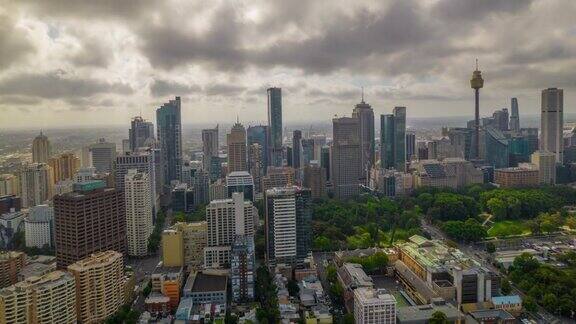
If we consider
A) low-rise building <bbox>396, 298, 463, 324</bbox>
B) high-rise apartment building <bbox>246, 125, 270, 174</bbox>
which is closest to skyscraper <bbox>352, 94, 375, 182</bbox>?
high-rise apartment building <bbox>246, 125, 270, 174</bbox>

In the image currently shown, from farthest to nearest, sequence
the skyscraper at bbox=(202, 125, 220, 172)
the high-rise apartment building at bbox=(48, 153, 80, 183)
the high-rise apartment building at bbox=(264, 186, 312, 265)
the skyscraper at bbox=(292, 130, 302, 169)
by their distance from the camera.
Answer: the skyscraper at bbox=(292, 130, 302, 169) < the skyscraper at bbox=(202, 125, 220, 172) < the high-rise apartment building at bbox=(48, 153, 80, 183) < the high-rise apartment building at bbox=(264, 186, 312, 265)

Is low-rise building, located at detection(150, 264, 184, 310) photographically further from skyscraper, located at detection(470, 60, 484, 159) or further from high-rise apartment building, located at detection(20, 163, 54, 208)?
skyscraper, located at detection(470, 60, 484, 159)

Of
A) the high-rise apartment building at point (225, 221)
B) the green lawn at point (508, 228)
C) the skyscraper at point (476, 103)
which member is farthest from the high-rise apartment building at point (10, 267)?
the skyscraper at point (476, 103)

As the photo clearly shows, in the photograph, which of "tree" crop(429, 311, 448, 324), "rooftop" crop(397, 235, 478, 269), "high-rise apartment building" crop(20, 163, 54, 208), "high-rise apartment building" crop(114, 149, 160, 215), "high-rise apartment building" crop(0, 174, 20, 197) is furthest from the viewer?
"high-rise apartment building" crop(114, 149, 160, 215)

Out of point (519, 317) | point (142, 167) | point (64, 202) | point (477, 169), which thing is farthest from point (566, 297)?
point (477, 169)

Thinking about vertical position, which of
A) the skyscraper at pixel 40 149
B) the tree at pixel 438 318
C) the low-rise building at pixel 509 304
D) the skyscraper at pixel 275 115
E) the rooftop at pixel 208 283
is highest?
the skyscraper at pixel 275 115

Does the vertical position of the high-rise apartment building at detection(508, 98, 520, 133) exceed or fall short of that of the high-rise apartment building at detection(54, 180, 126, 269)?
it exceeds it

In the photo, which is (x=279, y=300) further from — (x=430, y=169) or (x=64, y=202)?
(x=430, y=169)

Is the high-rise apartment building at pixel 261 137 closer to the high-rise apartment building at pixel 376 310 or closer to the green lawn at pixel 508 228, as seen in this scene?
the green lawn at pixel 508 228
